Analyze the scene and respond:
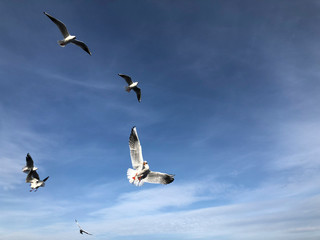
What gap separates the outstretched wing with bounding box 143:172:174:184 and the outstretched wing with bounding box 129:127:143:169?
8.53 ft

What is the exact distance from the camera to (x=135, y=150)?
38688 mm

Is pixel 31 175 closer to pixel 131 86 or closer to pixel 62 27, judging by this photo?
pixel 131 86

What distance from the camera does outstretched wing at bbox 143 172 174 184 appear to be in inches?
1574

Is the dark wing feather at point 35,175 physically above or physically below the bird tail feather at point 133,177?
above

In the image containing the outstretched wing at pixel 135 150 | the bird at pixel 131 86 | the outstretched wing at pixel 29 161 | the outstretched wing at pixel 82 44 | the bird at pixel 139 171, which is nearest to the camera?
the outstretched wing at pixel 135 150

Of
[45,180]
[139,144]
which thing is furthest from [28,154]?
[139,144]

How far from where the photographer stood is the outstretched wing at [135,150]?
125ft

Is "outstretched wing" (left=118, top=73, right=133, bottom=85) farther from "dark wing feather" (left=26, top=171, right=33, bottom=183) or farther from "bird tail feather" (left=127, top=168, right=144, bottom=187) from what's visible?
"dark wing feather" (left=26, top=171, right=33, bottom=183)

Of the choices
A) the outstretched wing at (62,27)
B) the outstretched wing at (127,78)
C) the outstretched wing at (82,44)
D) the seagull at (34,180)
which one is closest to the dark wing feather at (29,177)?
the seagull at (34,180)

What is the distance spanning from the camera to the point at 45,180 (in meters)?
51.6

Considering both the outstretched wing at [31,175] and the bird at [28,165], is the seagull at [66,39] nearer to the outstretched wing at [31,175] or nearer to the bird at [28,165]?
the bird at [28,165]

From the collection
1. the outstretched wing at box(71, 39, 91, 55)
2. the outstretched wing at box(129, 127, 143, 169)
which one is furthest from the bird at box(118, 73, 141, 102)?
the outstretched wing at box(129, 127, 143, 169)

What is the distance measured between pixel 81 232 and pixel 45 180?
16977 millimetres

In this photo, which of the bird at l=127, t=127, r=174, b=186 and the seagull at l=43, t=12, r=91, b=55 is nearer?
the bird at l=127, t=127, r=174, b=186
